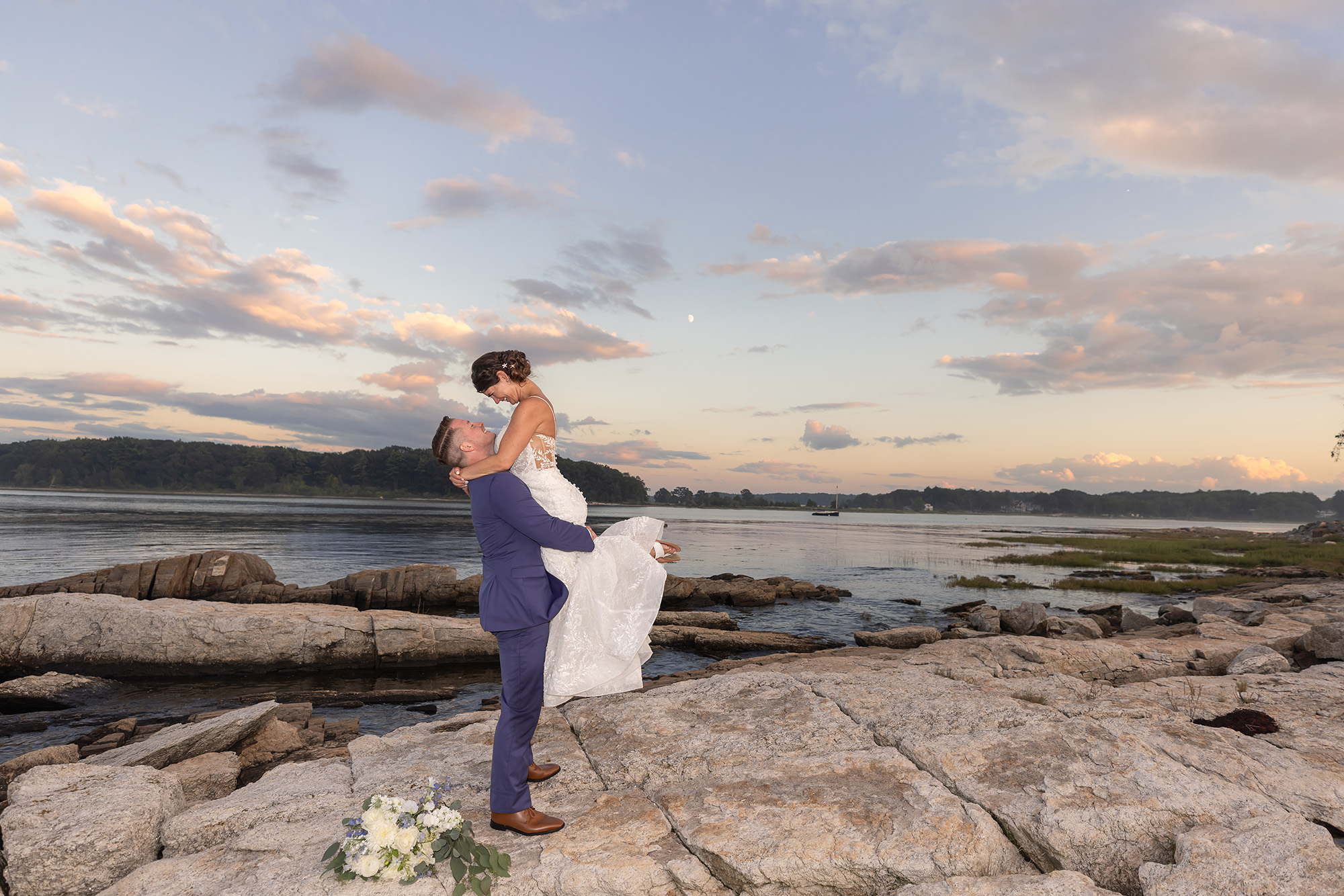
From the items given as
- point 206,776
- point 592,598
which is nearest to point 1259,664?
point 592,598

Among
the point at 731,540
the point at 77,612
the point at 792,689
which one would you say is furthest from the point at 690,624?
the point at 731,540

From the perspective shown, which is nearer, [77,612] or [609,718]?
[609,718]

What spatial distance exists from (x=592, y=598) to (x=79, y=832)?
444 cm

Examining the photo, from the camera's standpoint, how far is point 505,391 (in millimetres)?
4586

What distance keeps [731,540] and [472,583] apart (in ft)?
164

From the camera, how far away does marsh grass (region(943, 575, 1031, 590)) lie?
36844 mm

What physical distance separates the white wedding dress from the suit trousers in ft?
1.13

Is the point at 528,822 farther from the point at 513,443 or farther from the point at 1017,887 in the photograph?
the point at 1017,887

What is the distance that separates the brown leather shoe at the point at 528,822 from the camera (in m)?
4.55

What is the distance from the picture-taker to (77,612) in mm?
16359

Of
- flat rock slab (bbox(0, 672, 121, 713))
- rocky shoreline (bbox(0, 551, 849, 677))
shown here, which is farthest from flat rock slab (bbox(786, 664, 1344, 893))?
flat rock slab (bbox(0, 672, 121, 713))

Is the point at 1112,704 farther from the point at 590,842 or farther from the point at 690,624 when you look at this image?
the point at 690,624

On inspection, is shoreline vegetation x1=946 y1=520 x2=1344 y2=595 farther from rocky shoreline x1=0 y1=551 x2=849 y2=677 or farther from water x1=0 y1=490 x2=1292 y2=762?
rocky shoreline x1=0 y1=551 x2=849 y2=677

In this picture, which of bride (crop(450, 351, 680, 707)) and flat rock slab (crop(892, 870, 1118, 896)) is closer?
flat rock slab (crop(892, 870, 1118, 896))
